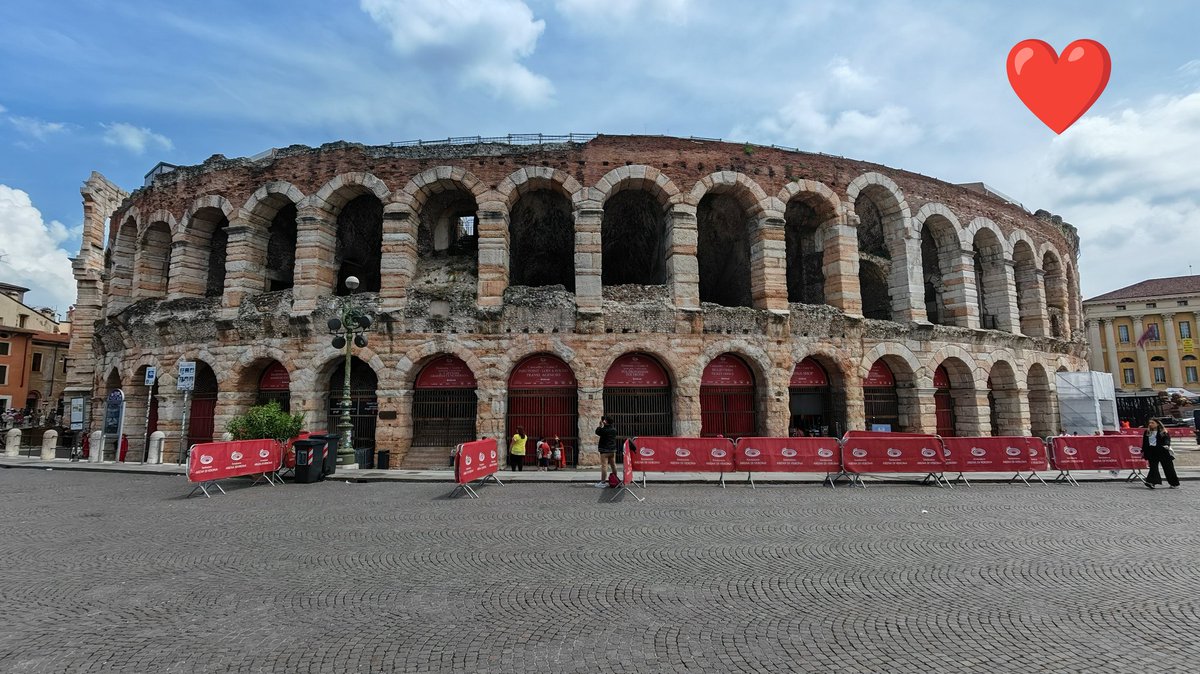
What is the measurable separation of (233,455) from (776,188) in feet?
56.6

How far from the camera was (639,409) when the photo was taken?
55.5 feet

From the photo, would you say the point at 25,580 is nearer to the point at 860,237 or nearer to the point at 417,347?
the point at 417,347

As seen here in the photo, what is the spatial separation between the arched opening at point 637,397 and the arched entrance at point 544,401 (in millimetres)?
1224

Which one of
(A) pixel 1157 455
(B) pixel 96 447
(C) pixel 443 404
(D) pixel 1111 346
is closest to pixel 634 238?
(C) pixel 443 404

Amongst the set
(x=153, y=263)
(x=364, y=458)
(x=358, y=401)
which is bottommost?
(x=364, y=458)

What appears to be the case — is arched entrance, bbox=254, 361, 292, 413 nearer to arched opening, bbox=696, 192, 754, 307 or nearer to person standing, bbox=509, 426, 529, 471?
person standing, bbox=509, 426, 529, 471

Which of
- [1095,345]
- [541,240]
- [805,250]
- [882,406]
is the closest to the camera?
[882,406]

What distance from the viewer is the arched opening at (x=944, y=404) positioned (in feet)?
64.5

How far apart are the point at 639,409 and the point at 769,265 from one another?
6381 millimetres

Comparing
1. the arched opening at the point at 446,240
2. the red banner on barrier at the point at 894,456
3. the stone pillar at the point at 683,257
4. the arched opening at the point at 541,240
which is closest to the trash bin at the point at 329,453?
the arched opening at the point at 446,240

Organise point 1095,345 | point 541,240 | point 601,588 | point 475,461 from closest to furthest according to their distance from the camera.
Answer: point 601,588, point 475,461, point 541,240, point 1095,345

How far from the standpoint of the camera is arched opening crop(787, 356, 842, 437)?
17859mm

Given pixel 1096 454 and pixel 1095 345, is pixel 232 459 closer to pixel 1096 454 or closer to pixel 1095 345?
pixel 1096 454

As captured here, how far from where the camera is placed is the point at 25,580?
5543 mm
